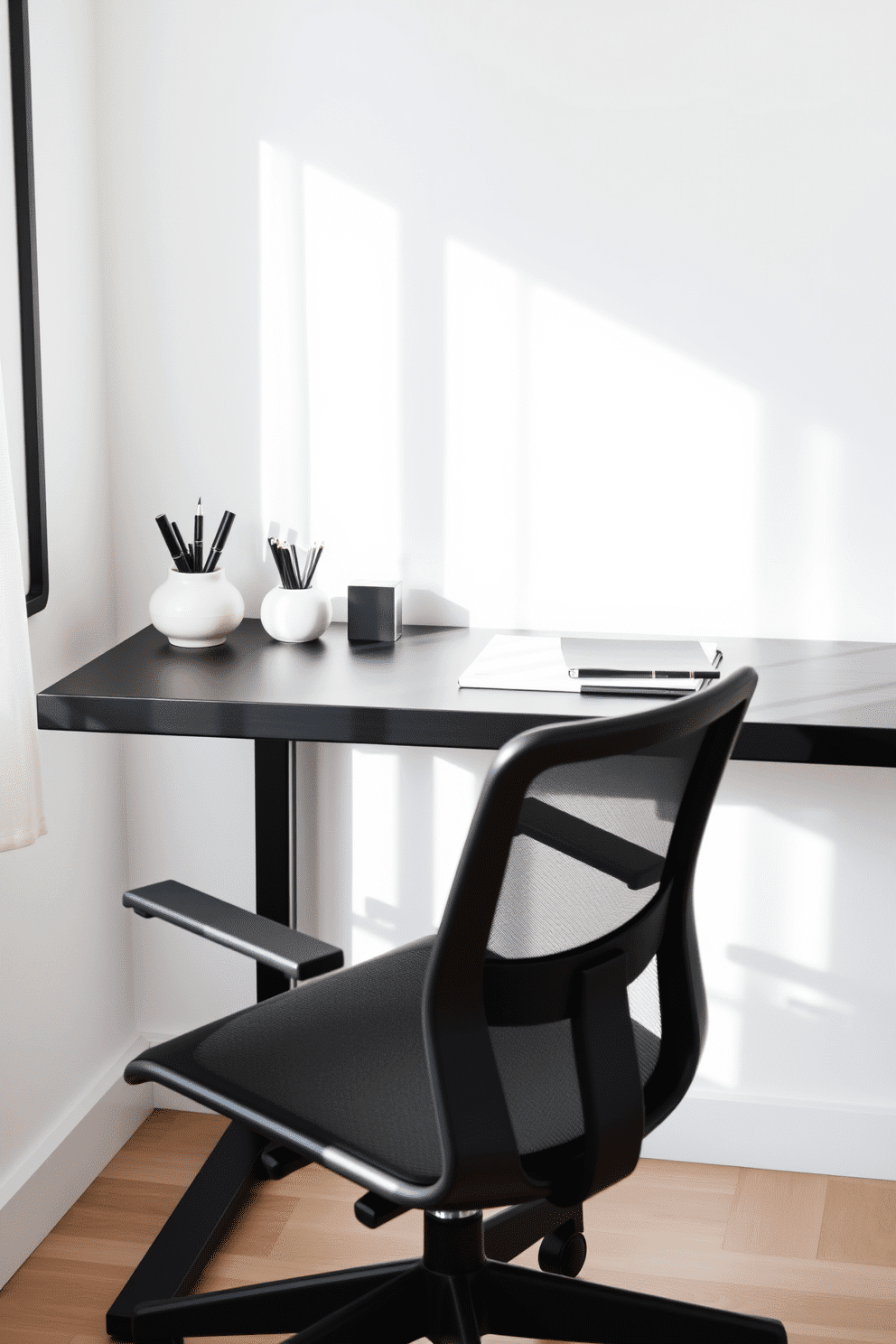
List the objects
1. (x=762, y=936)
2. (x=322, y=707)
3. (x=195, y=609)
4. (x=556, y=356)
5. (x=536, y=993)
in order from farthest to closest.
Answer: (x=762, y=936) → (x=556, y=356) → (x=195, y=609) → (x=322, y=707) → (x=536, y=993)

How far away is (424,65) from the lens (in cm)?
206

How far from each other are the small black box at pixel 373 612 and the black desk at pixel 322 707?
0.09 feet

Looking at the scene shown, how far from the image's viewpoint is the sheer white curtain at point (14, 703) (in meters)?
1.54

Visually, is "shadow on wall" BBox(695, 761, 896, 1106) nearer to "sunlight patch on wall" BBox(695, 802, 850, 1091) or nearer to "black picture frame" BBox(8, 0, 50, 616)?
"sunlight patch on wall" BBox(695, 802, 850, 1091)

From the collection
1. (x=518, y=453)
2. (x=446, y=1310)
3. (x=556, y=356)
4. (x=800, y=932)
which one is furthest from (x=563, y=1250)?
(x=556, y=356)

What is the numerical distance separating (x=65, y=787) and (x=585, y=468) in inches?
38.2

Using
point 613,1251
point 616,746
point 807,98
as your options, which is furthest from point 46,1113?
point 807,98

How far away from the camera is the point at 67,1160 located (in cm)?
210

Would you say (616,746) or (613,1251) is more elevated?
(616,746)

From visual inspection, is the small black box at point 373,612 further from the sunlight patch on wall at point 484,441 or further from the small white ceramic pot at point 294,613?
the sunlight patch on wall at point 484,441

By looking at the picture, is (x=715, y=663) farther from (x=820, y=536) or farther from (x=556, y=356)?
(x=556, y=356)

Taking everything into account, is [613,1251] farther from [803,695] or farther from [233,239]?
[233,239]

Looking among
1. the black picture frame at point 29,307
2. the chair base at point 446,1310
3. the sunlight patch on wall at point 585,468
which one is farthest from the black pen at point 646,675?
the black picture frame at point 29,307

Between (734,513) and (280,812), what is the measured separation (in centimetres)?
86
